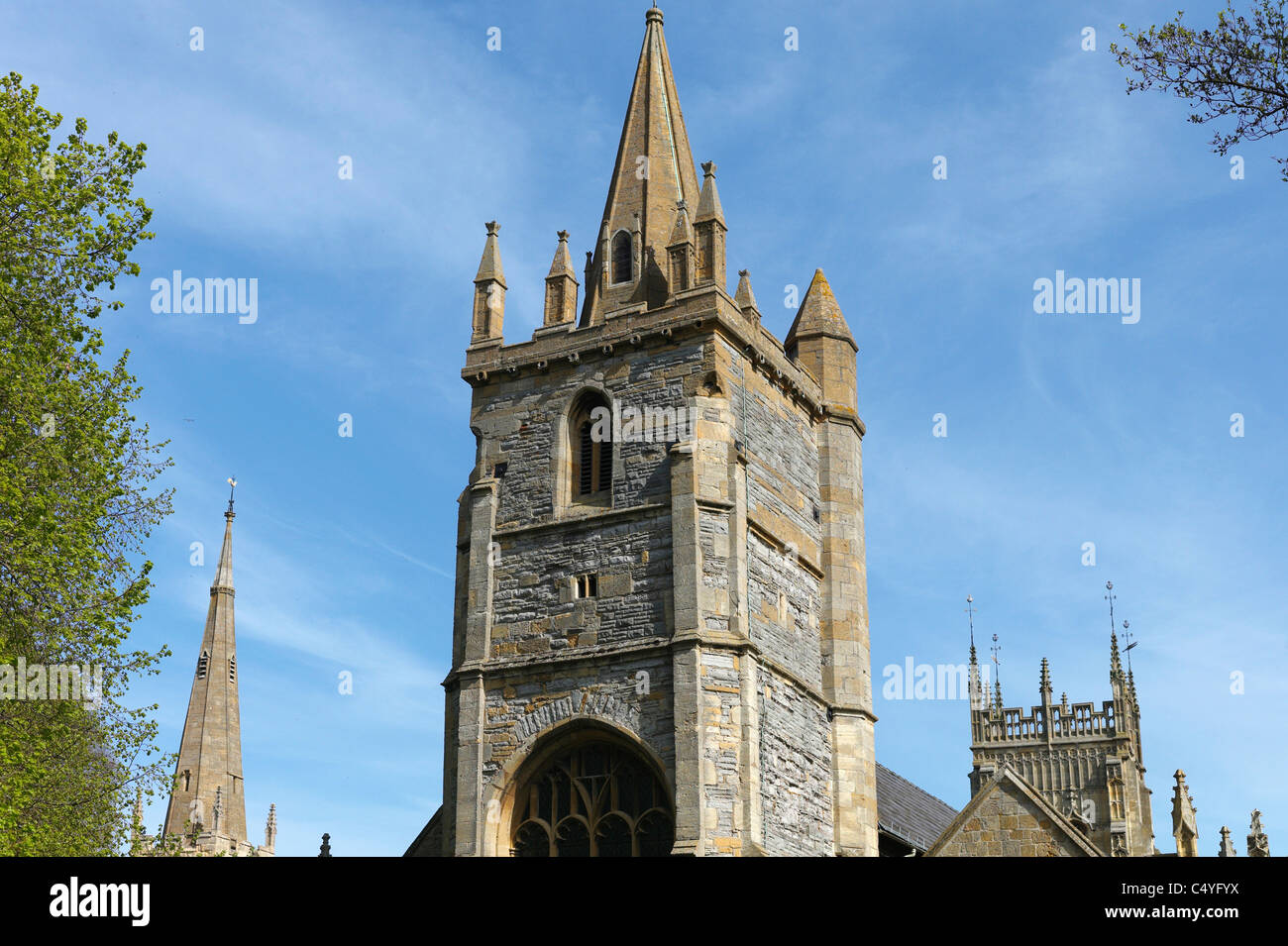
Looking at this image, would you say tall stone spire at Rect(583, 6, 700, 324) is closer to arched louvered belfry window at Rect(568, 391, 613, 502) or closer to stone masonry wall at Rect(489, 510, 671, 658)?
arched louvered belfry window at Rect(568, 391, 613, 502)

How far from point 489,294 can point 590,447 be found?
190 inches

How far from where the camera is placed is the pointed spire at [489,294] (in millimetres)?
34688

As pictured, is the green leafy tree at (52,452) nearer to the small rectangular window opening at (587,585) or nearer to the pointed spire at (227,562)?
the small rectangular window opening at (587,585)

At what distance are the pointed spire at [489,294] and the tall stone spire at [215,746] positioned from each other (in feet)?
132

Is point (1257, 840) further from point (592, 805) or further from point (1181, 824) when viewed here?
point (592, 805)

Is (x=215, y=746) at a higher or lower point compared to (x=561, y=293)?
lower

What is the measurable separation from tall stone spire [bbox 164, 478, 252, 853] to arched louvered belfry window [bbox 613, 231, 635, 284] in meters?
41.6

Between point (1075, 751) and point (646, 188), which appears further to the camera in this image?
point (1075, 751)

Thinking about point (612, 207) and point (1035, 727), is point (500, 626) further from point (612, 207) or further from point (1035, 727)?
point (1035, 727)

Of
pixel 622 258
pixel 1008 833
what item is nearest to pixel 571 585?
pixel 622 258

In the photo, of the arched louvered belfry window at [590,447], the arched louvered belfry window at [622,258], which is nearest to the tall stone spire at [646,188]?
the arched louvered belfry window at [622,258]

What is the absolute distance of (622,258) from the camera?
3550cm
